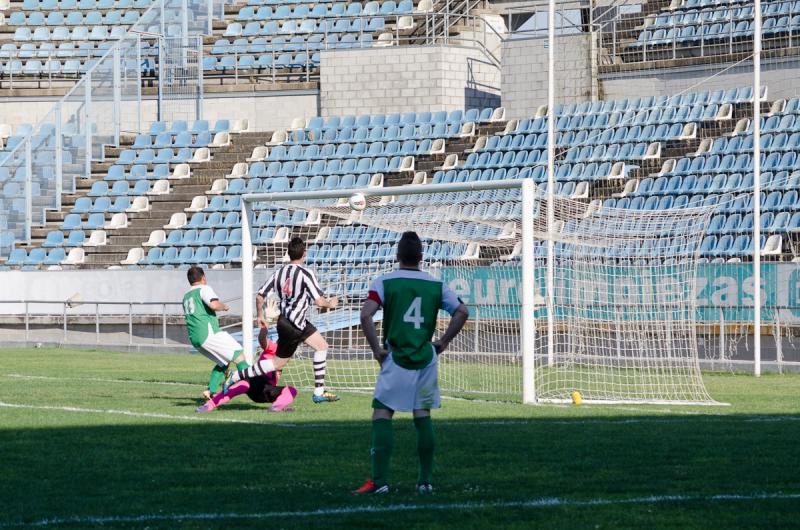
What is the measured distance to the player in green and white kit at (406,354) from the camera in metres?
8.63

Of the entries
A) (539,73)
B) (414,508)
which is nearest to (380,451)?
(414,508)

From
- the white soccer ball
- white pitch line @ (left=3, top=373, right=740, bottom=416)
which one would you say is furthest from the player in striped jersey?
white pitch line @ (left=3, top=373, right=740, bottom=416)

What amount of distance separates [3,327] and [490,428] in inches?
820

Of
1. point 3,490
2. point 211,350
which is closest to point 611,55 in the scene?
point 211,350

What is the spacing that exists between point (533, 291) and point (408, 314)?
6.79 metres

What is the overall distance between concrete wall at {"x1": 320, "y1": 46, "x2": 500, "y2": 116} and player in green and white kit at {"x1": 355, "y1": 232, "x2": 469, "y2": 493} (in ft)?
92.1

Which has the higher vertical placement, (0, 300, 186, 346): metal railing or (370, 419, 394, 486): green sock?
(0, 300, 186, 346): metal railing

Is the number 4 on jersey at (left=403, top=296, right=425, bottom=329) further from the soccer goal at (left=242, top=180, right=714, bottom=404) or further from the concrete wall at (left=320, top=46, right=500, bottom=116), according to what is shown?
the concrete wall at (left=320, top=46, right=500, bottom=116)

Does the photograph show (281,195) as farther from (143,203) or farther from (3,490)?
(143,203)

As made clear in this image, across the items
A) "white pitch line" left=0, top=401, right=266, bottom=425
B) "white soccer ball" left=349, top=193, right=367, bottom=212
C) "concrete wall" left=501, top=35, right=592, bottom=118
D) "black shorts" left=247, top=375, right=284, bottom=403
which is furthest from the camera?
"concrete wall" left=501, top=35, right=592, bottom=118

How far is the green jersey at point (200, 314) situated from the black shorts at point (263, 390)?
3.37 feet

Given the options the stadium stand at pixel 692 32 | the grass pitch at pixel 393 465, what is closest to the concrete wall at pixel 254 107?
the stadium stand at pixel 692 32

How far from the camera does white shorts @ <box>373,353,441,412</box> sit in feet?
28.5

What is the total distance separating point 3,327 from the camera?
3108 cm
